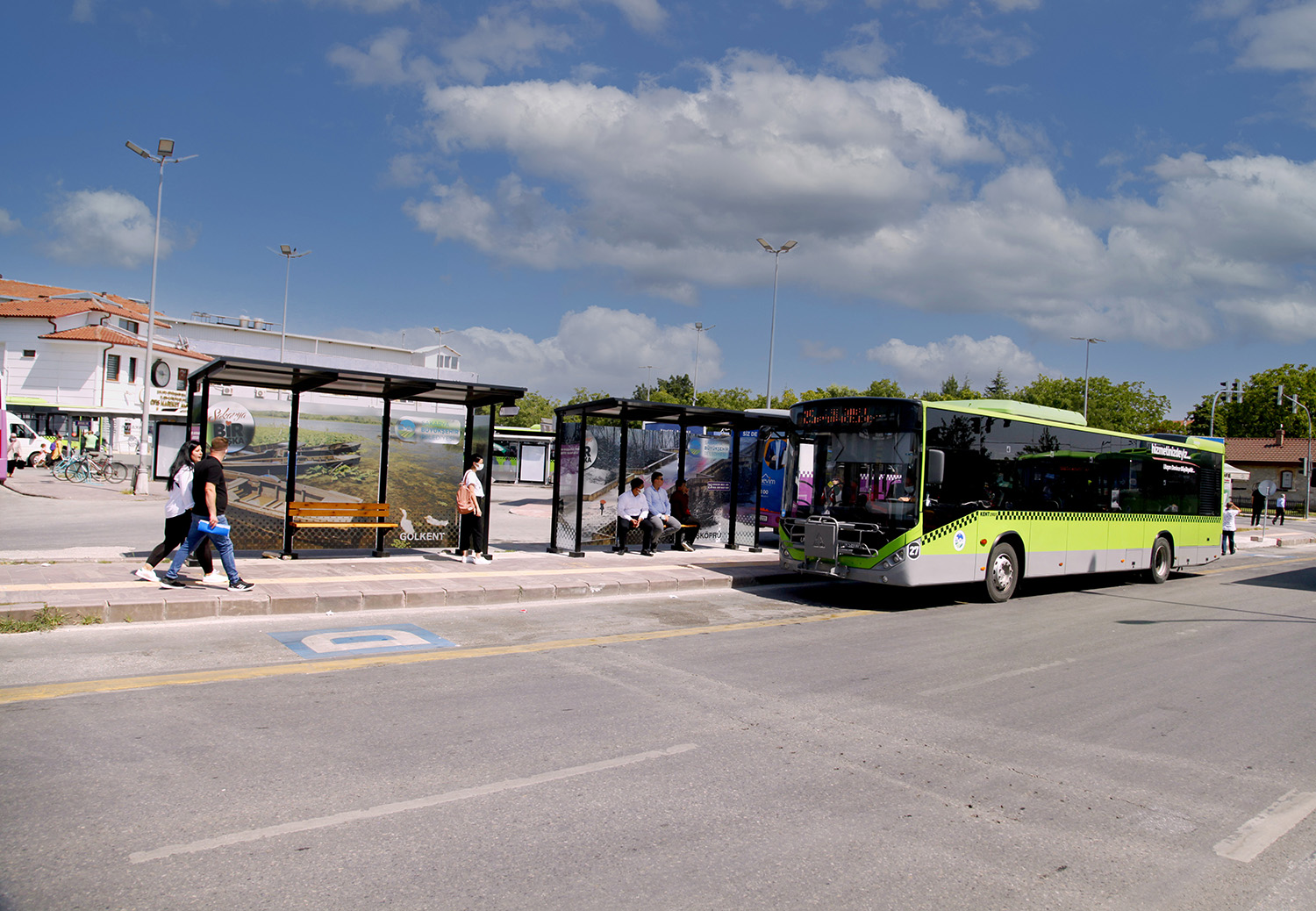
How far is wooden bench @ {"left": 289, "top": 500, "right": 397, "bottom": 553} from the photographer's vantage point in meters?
13.0

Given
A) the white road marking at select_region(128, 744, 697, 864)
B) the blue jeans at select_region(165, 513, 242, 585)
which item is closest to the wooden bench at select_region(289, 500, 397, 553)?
the blue jeans at select_region(165, 513, 242, 585)

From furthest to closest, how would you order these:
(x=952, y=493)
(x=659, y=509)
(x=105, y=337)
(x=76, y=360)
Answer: (x=76, y=360)
(x=105, y=337)
(x=659, y=509)
(x=952, y=493)

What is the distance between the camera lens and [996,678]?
796 cm

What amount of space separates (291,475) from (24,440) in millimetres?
30872

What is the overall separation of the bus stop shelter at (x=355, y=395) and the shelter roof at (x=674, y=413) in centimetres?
165

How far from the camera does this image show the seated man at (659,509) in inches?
652

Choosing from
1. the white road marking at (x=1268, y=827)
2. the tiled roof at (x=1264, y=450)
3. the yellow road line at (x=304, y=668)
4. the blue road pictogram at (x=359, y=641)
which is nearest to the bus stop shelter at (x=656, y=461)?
the yellow road line at (x=304, y=668)

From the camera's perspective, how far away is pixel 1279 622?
12.3m

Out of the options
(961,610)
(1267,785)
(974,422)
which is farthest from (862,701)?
(974,422)

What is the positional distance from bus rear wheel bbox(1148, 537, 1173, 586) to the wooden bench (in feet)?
48.1

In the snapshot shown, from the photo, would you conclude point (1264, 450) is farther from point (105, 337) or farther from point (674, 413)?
point (105, 337)

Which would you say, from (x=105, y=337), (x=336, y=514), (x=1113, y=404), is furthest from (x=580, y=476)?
(x=1113, y=404)

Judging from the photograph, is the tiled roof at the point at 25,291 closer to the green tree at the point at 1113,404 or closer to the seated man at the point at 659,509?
the seated man at the point at 659,509

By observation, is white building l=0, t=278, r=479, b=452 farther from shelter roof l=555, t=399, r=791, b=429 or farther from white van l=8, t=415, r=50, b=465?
shelter roof l=555, t=399, r=791, b=429
